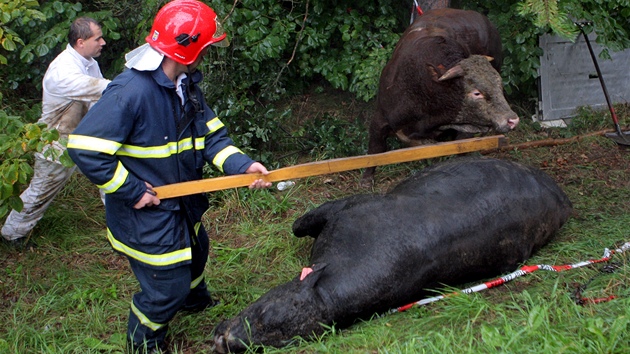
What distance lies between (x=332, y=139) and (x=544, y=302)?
12.8ft

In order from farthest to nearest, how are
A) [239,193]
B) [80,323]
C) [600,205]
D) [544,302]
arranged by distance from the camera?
[239,193] < [600,205] < [80,323] < [544,302]

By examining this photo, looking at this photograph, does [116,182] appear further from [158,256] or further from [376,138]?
[376,138]

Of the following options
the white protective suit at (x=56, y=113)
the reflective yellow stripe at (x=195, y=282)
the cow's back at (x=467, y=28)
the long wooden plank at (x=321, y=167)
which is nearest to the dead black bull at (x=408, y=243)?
the long wooden plank at (x=321, y=167)

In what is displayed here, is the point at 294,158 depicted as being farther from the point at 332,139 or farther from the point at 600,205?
the point at 600,205

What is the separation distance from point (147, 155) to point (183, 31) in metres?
0.70

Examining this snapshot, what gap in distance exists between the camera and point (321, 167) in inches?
159

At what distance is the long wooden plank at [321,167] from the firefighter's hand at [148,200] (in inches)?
1.4

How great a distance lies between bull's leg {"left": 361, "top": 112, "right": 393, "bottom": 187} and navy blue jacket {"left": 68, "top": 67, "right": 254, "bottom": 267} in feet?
9.10

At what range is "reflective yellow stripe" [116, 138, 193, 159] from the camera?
3.55 m

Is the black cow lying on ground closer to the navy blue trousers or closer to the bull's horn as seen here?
the bull's horn

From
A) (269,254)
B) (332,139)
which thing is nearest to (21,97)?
(332,139)

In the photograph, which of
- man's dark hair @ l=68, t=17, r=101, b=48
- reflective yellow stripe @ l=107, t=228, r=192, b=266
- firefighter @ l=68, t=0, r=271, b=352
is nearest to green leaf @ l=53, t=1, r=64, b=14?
man's dark hair @ l=68, t=17, r=101, b=48

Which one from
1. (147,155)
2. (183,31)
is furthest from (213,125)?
(183,31)

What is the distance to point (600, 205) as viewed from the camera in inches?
223
